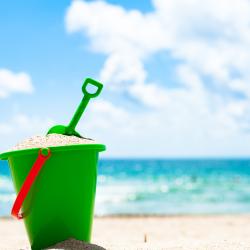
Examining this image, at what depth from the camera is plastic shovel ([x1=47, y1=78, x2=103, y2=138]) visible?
3.49 m

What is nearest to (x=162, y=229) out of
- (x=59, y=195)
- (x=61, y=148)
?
(x=59, y=195)

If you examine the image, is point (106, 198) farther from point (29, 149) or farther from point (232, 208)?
point (29, 149)

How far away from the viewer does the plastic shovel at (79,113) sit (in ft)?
11.4

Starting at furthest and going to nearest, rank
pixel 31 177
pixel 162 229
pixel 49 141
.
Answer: pixel 162 229, pixel 49 141, pixel 31 177

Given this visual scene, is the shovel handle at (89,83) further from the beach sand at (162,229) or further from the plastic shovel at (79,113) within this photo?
the beach sand at (162,229)

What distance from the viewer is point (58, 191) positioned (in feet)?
10.4

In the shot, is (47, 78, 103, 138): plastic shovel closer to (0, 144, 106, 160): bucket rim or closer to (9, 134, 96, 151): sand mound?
(9, 134, 96, 151): sand mound

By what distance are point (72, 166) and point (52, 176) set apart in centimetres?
13

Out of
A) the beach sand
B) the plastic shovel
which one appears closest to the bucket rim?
the plastic shovel

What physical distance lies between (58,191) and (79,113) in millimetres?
582

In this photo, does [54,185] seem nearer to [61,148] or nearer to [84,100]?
[61,148]

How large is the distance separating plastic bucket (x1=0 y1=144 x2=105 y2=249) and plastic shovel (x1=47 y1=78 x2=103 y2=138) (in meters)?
0.31

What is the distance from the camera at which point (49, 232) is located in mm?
3242

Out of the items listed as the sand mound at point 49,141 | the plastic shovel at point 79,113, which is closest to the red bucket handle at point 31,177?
the sand mound at point 49,141
